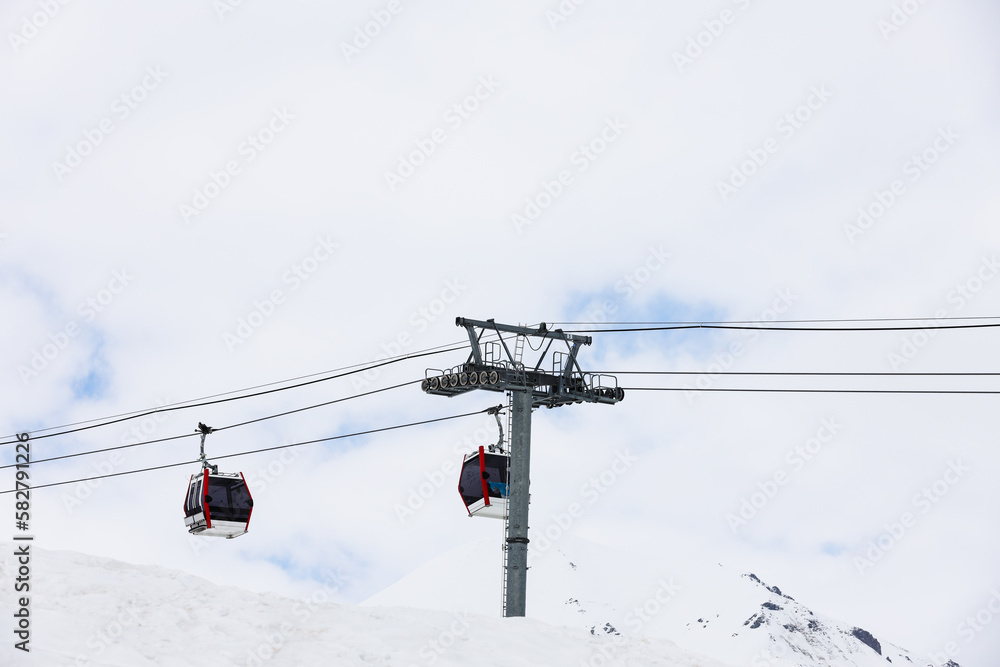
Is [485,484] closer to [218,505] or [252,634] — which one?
[218,505]

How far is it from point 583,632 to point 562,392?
947 centimetres

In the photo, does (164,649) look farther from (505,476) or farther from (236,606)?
(505,476)

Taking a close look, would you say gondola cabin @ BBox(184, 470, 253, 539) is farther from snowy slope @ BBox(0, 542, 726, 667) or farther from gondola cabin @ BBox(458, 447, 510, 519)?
gondola cabin @ BBox(458, 447, 510, 519)

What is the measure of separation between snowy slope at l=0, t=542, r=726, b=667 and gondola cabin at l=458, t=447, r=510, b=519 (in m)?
5.97

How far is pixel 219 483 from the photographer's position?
3897cm

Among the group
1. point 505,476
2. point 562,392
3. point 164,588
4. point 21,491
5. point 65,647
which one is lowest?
point 65,647

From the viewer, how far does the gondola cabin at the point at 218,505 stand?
3862cm

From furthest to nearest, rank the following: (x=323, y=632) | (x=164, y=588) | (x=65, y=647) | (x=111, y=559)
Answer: (x=111, y=559) → (x=164, y=588) → (x=323, y=632) → (x=65, y=647)

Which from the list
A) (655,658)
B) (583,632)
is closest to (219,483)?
(583,632)

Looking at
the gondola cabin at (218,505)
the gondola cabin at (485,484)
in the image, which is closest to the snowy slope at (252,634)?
the gondola cabin at (218,505)

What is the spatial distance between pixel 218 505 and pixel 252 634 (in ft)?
28.1

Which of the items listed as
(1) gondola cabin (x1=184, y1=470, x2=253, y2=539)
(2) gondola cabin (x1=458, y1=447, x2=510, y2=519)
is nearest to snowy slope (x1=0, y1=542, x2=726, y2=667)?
(1) gondola cabin (x1=184, y1=470, x2=253, y2=539)

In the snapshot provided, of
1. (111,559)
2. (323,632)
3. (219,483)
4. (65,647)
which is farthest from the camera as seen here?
(219,483)

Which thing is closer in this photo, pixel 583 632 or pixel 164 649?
pixel 164 649
